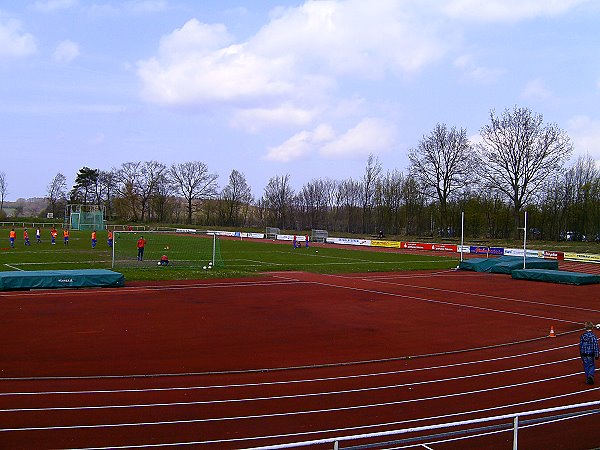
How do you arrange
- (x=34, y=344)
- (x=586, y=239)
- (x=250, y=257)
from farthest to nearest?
(x=586, y=239) < (x=250, y=257) < (x=34, y=344)

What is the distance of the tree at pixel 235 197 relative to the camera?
447 ft

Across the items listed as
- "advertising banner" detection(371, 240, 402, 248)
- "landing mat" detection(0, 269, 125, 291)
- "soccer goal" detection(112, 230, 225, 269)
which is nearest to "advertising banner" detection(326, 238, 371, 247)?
"advertising banner" detection(371, 240, 402, 248)

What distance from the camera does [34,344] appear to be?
50.7 ft

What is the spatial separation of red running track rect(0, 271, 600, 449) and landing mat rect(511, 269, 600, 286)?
8777 millimetres

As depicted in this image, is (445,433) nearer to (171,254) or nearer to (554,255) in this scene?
(171,254)

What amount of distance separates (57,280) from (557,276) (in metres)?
30.2

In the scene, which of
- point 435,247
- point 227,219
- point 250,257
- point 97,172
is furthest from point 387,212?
point 97,172

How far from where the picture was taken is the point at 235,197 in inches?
5408

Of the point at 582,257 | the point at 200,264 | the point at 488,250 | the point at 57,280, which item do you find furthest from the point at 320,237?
the point at 57,280

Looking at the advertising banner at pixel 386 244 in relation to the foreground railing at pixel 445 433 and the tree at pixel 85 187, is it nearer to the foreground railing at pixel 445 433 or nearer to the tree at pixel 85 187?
the foreground railing at pixel 445 433

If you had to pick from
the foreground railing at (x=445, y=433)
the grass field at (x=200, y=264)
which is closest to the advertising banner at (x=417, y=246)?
the grass field at (x=200, y=264)

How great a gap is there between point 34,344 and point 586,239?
8080cm

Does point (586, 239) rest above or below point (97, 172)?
below

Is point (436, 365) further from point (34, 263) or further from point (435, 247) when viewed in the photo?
point (435, 247)
